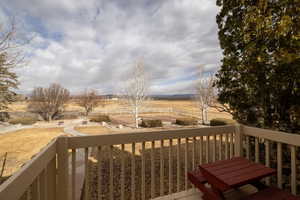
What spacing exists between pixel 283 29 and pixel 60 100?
22.4m

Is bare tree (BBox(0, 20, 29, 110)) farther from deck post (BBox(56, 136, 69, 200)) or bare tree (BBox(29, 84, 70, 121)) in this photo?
bare tree (BBox(29, 84, 70, 121))

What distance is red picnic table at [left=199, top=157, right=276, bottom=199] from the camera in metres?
1.57

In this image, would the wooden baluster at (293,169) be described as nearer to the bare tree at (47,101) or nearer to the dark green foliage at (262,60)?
the dark green foliage at (262,60)

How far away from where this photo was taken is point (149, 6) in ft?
20.4

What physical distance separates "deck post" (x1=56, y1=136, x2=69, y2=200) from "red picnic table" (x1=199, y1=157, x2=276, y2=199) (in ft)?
5.14

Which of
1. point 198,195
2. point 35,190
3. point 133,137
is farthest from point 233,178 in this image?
point 35,190

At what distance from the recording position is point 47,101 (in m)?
18.8

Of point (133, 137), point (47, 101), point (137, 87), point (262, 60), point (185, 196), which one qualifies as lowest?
point (185, 196)

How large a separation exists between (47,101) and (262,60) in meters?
22.2

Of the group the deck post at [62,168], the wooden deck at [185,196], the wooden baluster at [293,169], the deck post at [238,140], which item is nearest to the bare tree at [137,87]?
the deck post at [238,140]

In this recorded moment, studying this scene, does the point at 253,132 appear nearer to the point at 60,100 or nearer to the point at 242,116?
the point at 242,116

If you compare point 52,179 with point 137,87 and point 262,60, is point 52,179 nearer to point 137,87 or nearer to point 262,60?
point 262,60

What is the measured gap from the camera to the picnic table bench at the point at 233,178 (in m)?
1.55

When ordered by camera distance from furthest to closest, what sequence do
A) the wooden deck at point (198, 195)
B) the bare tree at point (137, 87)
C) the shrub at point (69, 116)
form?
the shrub at point (69, 116), the bare tree at point (137, 87), the wooden deck at point (198, 195)
